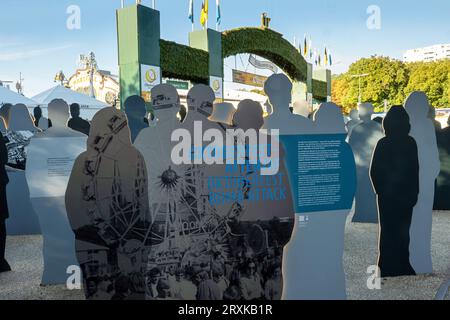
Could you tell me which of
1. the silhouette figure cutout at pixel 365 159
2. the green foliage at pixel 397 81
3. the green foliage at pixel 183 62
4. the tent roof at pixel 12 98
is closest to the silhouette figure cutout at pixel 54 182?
the silhouette figure cutout at pixel 365 159

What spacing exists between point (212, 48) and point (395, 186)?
16.6 meters

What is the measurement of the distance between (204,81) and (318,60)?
18210 millimetres

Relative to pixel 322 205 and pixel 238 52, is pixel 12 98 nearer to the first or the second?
pixel 322 205

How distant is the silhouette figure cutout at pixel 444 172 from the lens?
7.65 m

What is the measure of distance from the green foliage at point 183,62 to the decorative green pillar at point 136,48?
3.01 ft

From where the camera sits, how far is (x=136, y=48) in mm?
14820

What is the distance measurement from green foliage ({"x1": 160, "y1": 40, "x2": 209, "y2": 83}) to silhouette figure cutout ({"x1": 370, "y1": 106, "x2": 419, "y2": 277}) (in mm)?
13696

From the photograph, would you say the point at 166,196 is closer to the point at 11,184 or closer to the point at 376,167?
the point at 376,167

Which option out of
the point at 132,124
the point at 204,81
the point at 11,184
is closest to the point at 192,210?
the point at 132,124

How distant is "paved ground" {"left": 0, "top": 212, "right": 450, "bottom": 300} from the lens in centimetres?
382

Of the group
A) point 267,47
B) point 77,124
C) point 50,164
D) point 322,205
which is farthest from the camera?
point 267,47

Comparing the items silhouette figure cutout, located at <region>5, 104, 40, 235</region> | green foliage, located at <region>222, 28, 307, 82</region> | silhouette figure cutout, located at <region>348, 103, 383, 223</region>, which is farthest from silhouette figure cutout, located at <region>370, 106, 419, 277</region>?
green foliage, located at <region>222, 28, 307, 82</region>

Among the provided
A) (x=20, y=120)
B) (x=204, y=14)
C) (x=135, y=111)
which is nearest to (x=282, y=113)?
(x=135, y=111)

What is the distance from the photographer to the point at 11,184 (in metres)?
6.16
